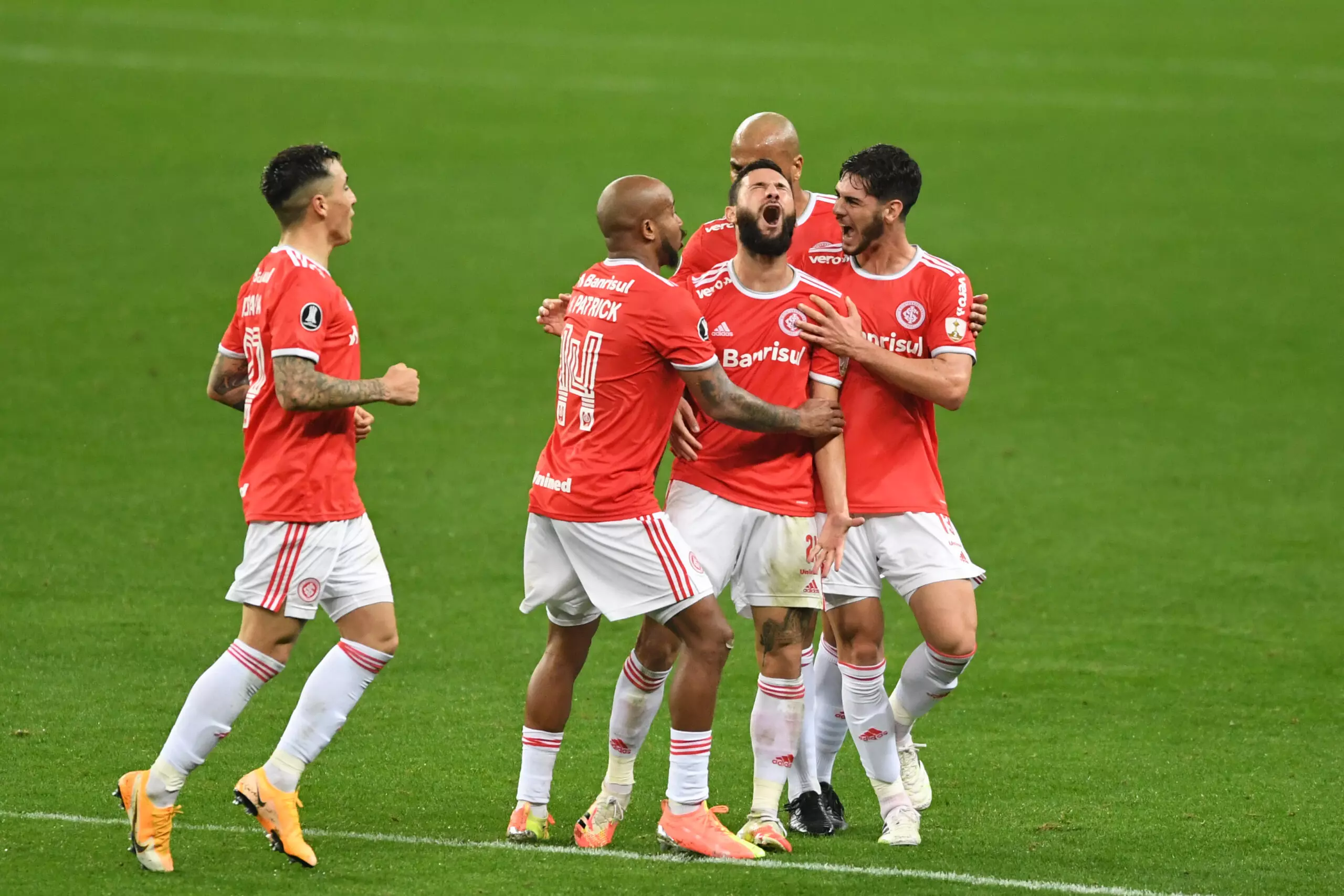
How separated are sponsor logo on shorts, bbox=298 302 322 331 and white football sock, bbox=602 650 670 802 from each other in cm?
185

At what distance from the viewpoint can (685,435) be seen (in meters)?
7.11

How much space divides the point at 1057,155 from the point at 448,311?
11.3 metres

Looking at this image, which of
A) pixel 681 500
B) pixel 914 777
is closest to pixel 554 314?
pixel 681 500

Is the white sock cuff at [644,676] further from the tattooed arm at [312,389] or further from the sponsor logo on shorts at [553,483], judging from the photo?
the tattooed arm at [312,389]

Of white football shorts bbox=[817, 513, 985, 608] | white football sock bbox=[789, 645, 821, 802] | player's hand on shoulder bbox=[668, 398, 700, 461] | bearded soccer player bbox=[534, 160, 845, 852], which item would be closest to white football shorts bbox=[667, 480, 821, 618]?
bearded soccer player bbox=[534, 160, 845, 852]

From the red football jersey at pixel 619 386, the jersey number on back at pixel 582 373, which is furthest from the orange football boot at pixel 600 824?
the jersey number on back at pixel 582 373

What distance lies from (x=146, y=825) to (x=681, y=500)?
2363 millimetres

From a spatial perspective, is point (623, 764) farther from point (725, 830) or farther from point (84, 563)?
point (84, 563)

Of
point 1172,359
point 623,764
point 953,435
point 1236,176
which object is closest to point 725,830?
point 623,764

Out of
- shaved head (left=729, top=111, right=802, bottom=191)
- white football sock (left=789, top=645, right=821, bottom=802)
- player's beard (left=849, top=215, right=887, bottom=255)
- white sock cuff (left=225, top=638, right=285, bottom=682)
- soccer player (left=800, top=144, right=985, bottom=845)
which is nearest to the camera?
white sock cuff (left=225, top=638, right=285, bottom=682)

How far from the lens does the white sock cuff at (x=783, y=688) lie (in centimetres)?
705

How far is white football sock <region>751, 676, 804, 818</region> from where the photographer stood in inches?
277

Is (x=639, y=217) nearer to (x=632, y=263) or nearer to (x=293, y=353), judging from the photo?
(x=632, y=263)

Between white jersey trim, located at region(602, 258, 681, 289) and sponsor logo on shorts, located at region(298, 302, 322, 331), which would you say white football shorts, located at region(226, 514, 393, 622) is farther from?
white jersey trim, located at region(602, 258, 681, 289)
